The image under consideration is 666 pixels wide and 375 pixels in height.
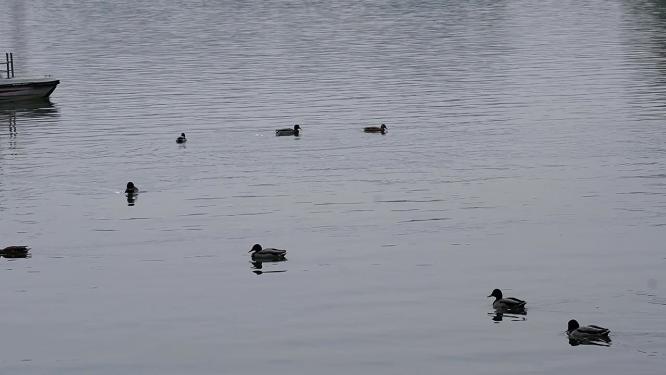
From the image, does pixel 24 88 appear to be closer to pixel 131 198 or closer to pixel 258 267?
pixel 131 198

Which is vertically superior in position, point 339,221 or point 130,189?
point 130,189

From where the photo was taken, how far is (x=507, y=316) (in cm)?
3912

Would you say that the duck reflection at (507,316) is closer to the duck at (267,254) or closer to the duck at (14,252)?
the duck at (267,254)

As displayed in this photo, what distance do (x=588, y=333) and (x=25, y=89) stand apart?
2504 inches

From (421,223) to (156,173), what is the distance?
1703 centimetres

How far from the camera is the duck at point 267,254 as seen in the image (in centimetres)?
4578

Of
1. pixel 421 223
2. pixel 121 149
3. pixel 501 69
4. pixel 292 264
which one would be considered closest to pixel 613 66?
pixel 501 69

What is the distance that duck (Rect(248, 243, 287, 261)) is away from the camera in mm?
45781

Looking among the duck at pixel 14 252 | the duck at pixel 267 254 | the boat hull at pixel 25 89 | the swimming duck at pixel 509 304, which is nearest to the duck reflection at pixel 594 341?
the swimming duck at pixel 509 304

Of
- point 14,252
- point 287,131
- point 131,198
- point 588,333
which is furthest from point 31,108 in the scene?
point 588,333

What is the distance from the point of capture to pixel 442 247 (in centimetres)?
4803

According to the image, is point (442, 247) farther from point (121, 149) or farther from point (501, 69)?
point (501, 69)

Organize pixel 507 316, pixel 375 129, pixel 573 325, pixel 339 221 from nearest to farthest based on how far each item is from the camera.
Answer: pixel 573 325 < pixel 507 316 < pixel 339 221 < pixel 375 129

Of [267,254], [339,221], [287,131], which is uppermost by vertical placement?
[287,131]
